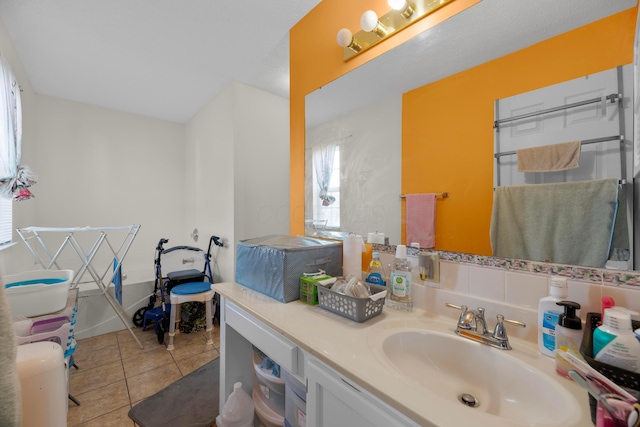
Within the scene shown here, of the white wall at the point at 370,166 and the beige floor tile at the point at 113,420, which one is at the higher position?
the white wall at the point at 370,166

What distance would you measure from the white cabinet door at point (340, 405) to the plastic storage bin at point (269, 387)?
1.75 feet

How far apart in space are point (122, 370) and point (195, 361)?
521mm

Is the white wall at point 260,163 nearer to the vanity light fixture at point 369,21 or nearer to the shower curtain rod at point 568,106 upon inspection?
the vanity light fixture at point 369,21

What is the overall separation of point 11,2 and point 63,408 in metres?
2.31

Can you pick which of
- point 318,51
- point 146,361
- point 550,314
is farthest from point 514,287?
point 146,361

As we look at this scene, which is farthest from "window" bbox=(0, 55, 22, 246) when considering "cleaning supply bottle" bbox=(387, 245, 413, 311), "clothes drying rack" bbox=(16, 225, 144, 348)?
"cleaning supply bottle" bbox=(387, 245, 413, 311)

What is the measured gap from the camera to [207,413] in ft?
5.30

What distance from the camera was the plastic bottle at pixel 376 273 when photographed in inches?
44.5

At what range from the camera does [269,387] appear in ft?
4.36

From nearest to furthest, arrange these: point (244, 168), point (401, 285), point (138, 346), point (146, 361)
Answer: point (401, 285) < point (146, 361) < point (138, 346) < point (244, 168)

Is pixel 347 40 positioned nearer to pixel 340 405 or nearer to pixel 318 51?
Result: pixel 318 51

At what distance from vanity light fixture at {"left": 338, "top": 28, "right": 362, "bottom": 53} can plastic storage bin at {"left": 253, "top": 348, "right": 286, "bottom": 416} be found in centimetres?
166

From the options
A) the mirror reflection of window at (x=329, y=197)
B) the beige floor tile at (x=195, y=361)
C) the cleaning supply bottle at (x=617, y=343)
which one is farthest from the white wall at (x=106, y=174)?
the cleaning supply bottle at (x=617, y=343)

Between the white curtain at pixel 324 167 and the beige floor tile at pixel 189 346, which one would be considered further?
the beige floor tile at pixel 189 346
